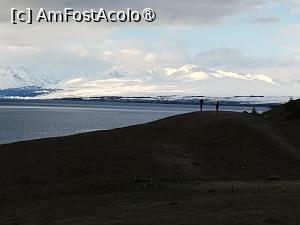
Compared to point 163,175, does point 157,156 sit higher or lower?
higher

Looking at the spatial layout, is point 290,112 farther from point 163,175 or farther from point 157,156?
point 163,175

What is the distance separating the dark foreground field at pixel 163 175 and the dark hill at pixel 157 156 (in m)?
0.08

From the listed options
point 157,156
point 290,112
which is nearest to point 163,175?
point 157,156

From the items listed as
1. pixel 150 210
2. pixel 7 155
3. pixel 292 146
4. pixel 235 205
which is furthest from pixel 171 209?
pixel 292 146

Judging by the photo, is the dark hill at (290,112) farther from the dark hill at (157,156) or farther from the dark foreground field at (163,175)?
the dark hill at (157,156)

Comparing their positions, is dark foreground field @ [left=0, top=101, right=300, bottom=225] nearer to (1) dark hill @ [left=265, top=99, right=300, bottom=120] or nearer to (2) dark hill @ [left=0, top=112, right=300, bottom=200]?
(2) dark hill @ [left=0, top=112, right=300, bottom=200]

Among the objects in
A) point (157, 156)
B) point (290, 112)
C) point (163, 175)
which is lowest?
point (163, 175)

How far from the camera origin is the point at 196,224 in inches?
872

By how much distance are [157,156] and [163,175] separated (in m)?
4.40

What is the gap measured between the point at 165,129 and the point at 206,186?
20.0 m

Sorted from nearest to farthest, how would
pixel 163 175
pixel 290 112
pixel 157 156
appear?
pixel 163 175 → pixel 157 156 → pixel 290 112

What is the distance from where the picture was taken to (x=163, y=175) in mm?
43438

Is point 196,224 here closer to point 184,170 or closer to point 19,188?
point 19,188

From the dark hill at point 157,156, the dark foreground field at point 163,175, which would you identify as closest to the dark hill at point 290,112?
the dark foreground field at point 163,175
